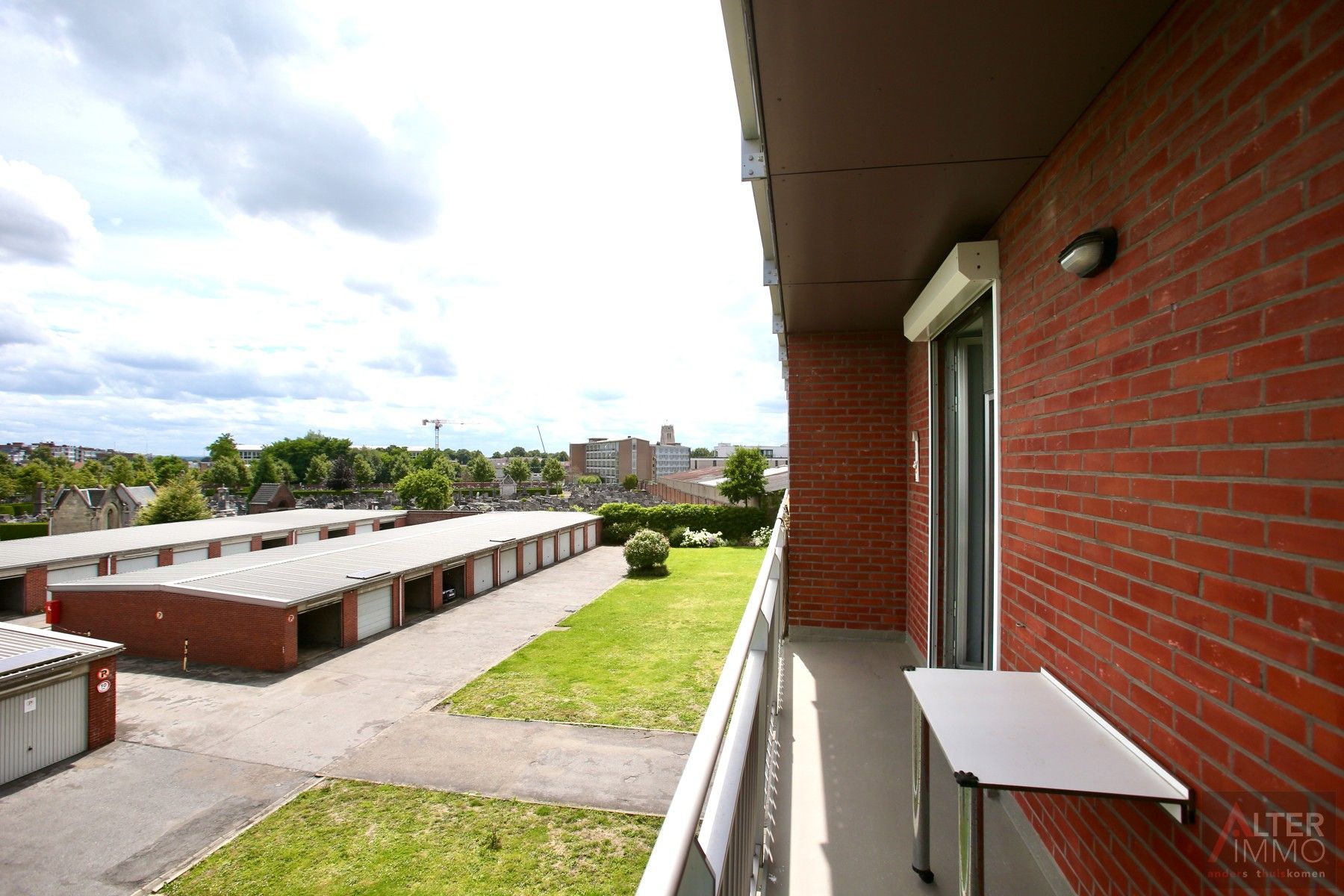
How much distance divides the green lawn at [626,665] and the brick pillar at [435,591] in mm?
4524

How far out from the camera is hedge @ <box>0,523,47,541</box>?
3225cm

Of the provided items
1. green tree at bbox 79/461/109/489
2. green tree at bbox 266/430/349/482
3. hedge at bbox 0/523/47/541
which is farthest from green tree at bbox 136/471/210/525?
green tree at bbox 266/430/349/482

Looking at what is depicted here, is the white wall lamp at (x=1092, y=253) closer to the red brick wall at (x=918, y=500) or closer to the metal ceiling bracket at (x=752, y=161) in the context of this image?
the metal ceiling bracket at (x=752, y=161)

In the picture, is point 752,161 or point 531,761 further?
point 531,761

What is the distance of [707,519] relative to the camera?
29.6 m

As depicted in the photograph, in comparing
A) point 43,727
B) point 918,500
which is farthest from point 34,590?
point 918,500

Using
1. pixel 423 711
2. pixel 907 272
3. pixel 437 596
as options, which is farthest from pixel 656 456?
pixel 907 272

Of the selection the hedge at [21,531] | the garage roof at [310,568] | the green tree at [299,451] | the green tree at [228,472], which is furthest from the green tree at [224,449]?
the garage roof at [310,568]

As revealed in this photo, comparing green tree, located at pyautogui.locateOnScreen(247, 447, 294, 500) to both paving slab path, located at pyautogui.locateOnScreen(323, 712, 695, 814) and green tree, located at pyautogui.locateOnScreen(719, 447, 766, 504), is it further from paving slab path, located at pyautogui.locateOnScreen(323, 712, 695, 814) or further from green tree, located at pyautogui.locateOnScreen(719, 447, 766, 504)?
paving slab path, located at pyautogui.locateOnScreen(323, 712, 695, 814)

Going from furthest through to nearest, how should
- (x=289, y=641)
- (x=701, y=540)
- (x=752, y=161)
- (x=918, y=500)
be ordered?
(x=701, y=540)
(x=289, y=641)
(x=918, y=500)
(x=752, y=161)

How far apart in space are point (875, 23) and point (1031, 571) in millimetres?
2113

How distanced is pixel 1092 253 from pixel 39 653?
14.4 metres

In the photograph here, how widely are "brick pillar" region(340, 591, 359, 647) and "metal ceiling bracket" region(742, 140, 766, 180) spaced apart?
608 inches

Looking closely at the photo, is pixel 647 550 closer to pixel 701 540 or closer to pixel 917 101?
pixel 701 540
